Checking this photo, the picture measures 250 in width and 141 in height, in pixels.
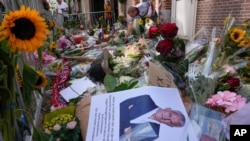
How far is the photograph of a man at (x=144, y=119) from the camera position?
2.80ft

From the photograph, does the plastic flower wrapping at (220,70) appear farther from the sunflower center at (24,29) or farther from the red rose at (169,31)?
the sunflower center at (24,29)

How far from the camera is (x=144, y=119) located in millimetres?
898

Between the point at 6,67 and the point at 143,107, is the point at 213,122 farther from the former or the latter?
the point at 6,67

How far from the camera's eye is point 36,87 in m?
1.20

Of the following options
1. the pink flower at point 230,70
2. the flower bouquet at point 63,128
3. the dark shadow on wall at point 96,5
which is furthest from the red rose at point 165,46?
the dark shadow on wall at point 96,5

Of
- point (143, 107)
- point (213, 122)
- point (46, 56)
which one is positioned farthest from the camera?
point (46, 56)

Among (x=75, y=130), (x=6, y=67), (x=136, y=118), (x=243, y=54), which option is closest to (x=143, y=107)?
(x=136, y=118)

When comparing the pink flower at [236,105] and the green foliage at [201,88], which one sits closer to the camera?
the pink flower at [236,105]

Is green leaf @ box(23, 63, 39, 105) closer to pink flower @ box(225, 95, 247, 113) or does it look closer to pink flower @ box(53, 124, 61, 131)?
pink flower @ box(53, 124, 61, 131)

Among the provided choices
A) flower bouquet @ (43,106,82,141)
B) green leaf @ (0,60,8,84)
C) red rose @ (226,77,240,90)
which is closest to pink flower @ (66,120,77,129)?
flower bouquet @ (43,106,82,141)

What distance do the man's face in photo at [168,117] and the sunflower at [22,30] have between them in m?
0.50

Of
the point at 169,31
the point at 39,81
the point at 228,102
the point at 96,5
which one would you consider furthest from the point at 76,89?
the point at 96,5

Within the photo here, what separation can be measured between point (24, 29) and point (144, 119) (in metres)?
0.52

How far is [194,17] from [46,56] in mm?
4246
